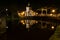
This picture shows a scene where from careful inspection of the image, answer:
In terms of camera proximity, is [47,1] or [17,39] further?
[47,1]

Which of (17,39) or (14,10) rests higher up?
(14,10)

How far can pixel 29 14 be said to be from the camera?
54.2ft

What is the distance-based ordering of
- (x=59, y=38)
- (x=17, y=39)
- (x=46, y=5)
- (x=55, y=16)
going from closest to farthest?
1. (x=59, y=38)
2. (x=17, y=39)
3. (x=55, y=16)
4. (x=46, y=5)

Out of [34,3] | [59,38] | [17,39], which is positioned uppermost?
[34,3]

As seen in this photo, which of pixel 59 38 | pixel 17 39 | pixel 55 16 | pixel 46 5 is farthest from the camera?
pixel 46 5

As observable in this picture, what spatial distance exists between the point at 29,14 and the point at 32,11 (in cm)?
46

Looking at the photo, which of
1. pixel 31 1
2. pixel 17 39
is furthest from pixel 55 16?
pixel 17 39

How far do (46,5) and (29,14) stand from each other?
2080 mm

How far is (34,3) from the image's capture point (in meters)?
17.2

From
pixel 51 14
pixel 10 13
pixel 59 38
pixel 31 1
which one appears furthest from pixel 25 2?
pixel 59 38

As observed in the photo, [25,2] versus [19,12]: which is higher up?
[25,2]

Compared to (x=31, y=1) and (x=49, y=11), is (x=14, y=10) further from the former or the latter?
(x=49, y=11)

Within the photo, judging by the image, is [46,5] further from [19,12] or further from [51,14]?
[19,12]

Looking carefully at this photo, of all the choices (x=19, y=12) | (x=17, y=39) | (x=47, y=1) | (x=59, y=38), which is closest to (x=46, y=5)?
(x=47, y=1)
